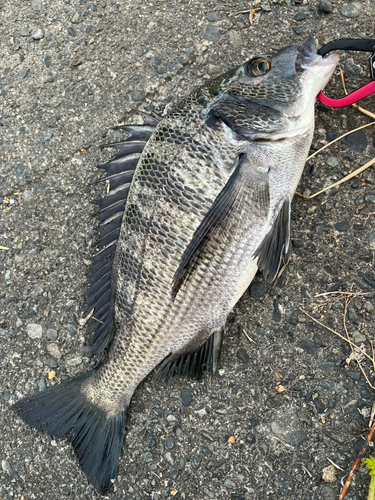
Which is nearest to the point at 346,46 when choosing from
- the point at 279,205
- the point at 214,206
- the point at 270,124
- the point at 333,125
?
the point at 333,125

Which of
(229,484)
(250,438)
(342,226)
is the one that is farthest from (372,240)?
(229,484)

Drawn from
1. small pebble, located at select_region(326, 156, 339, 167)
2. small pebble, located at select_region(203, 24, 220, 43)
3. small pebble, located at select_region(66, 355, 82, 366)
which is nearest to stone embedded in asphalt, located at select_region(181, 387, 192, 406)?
small pebble, located at select_region(66, 355, 82, 366)

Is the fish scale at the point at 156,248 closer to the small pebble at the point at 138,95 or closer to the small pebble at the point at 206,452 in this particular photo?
the small pebble at the point at 206,452

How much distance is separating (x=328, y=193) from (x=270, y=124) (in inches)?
25.4

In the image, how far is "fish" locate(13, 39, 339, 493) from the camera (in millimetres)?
2248

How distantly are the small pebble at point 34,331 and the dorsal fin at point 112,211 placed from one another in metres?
0.48

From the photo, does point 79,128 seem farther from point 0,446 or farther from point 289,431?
point 289,431

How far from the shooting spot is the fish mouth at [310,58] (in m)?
2.27

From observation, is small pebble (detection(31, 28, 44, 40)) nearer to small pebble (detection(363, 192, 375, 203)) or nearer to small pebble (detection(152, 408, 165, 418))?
small pebble (detection(363, 192, 375, 203))

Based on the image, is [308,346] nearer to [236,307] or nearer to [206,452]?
[236,307]

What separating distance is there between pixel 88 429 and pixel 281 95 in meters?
2.17

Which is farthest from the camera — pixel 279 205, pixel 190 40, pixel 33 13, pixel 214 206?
pixel 33 13

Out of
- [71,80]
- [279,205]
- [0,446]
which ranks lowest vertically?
[0,446]

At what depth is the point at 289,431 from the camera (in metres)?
2.43
